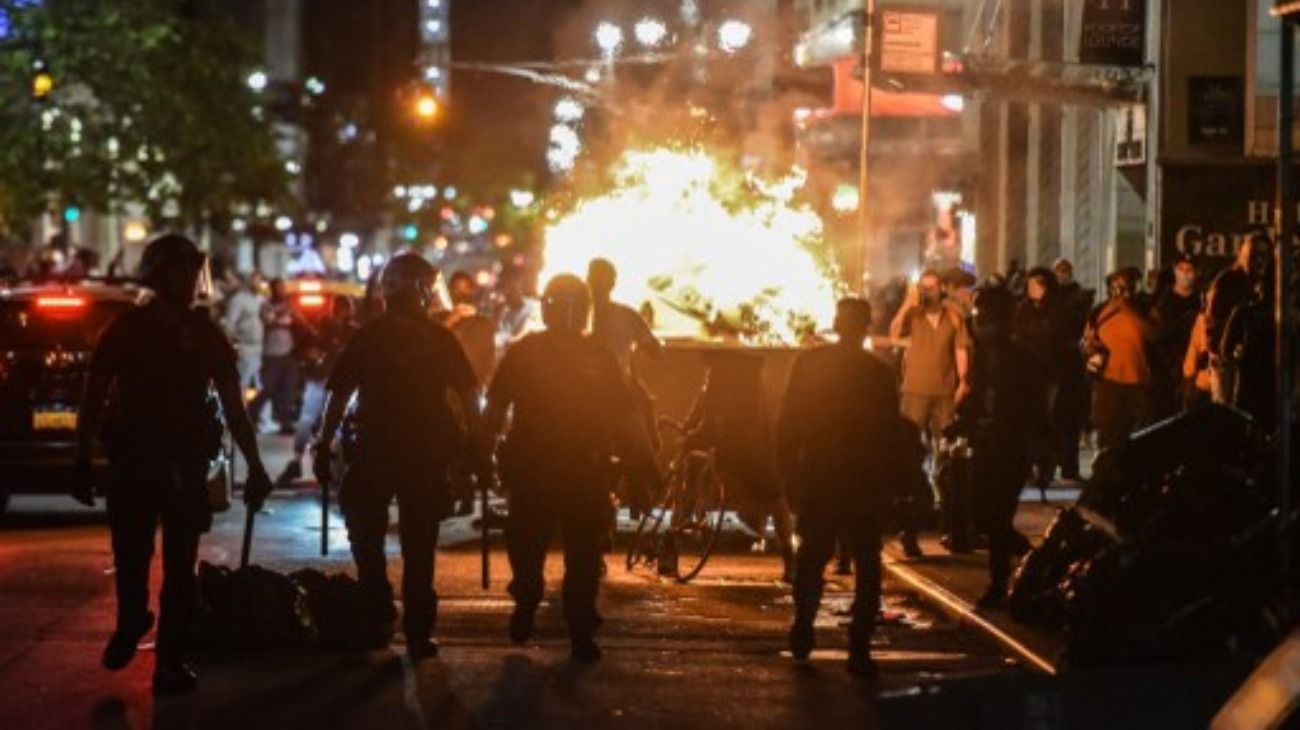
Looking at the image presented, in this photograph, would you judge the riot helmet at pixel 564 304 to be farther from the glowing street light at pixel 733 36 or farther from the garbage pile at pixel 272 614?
the glowing street light at pixel 733 36

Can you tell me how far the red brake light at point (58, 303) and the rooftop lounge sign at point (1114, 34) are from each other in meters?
11.5

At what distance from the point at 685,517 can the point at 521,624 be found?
3.54 meters

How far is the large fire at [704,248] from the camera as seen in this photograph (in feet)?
57.8

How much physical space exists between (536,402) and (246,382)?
65.2 ft

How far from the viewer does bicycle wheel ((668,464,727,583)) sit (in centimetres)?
1421

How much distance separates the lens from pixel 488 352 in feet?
59.0

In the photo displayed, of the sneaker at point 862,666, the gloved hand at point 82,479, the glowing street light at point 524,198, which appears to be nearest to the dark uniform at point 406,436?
the gloved hand at point 82,479

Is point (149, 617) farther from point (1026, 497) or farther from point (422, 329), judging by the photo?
point (1026, 497)

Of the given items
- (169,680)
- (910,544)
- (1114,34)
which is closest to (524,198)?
(1114,34)

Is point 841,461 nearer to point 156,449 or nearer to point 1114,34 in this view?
point 156,449

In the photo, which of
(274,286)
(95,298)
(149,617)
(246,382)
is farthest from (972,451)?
(246,382)

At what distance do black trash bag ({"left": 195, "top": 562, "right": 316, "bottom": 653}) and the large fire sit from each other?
678 cm

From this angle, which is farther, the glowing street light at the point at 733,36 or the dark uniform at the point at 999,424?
the glowing street light at the point at 733,36

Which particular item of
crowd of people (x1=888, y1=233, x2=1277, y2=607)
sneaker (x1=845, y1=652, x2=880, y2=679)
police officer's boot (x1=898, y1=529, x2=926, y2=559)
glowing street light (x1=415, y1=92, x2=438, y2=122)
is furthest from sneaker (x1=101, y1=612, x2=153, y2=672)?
glowing street light (x1=415, y1=92, x2=438, y2=122)
